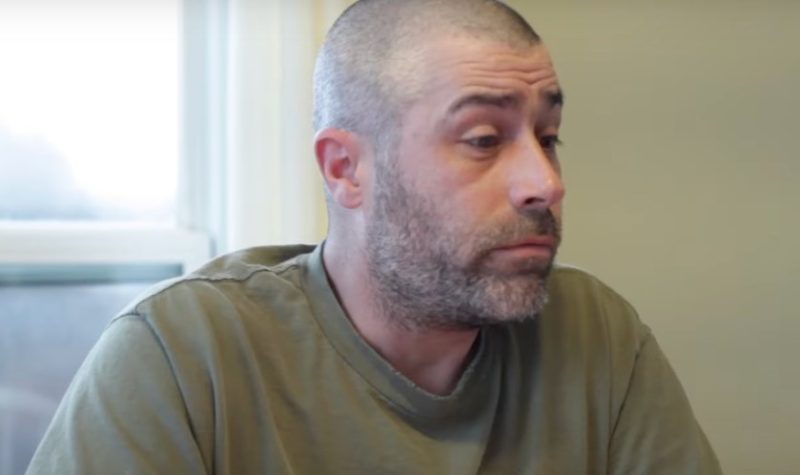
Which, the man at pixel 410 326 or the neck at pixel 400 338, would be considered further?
the neck at pixel 400 338

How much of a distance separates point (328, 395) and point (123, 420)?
22 cm

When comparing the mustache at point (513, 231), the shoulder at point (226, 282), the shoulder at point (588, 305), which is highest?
the mustache at point (513, 231)

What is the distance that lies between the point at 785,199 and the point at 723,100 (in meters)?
0.20

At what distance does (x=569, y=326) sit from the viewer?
1192 mm

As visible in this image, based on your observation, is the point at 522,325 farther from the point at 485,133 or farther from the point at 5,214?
the point at 5,214

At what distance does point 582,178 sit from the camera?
1.54 meters

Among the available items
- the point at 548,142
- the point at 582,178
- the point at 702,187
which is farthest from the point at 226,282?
the point at 702,187

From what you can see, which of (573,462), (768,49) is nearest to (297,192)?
(573,462)

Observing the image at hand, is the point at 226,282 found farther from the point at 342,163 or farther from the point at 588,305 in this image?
the point at 588,305

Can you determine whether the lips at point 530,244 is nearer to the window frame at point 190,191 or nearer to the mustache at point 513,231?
the mustache at point 513,231

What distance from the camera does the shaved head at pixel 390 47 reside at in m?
1.09

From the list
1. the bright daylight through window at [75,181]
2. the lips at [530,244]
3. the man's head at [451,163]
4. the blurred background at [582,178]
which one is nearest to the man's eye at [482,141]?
the man's head at [451,163]

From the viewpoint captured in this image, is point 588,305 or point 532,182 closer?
point 532,182

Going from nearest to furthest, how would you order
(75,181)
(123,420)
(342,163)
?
(123,420)
(342,163)
(75,181)
